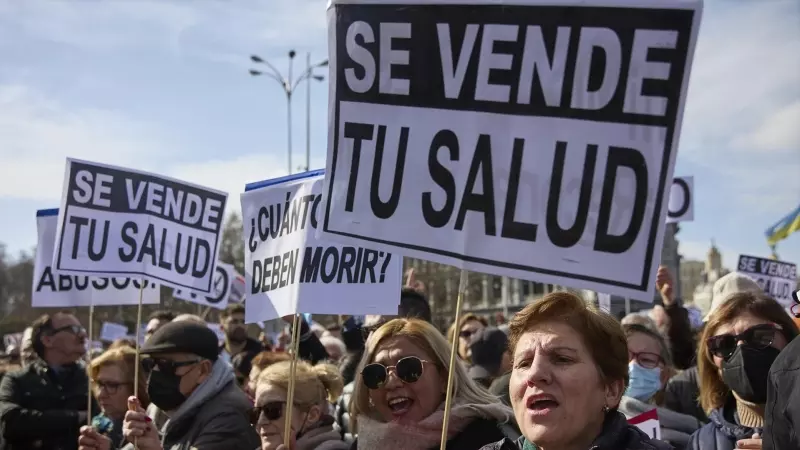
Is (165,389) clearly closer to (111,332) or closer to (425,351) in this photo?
(425,351)

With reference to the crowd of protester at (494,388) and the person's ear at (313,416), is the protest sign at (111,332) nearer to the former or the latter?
the crowd of protester at (494,388)

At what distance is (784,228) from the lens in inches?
477

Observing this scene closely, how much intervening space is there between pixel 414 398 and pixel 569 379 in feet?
4.18

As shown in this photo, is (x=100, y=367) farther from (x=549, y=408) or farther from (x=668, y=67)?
(x=668, y=67)

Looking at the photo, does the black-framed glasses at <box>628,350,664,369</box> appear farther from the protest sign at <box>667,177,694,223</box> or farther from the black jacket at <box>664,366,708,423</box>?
the protest sign at <box>667,177,694,223</box>

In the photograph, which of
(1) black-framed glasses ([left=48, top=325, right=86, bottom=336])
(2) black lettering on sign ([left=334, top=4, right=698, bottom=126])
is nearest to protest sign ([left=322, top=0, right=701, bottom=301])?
(2) black lettering on sign ([left=334, top=4, right=698, bottom=126])

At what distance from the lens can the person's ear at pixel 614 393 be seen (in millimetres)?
2688

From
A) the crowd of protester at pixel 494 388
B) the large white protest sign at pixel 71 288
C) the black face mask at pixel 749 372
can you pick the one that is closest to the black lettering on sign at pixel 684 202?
the crowd of protester at pixel 494 388

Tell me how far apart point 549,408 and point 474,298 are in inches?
3292

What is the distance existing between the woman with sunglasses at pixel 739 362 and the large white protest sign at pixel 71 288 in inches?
199

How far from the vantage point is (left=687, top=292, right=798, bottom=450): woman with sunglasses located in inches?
139

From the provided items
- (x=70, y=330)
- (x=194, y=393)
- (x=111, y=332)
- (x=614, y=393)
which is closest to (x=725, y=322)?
(x=614, y=393)

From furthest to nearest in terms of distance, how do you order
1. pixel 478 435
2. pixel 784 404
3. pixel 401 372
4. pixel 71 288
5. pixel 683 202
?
pixel 683 202 < pixel 71 288 < pixel 401 372 < pixel 478 435 < pixel 784 404

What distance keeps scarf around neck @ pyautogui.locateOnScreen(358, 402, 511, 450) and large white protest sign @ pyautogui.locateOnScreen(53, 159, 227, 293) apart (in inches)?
122
